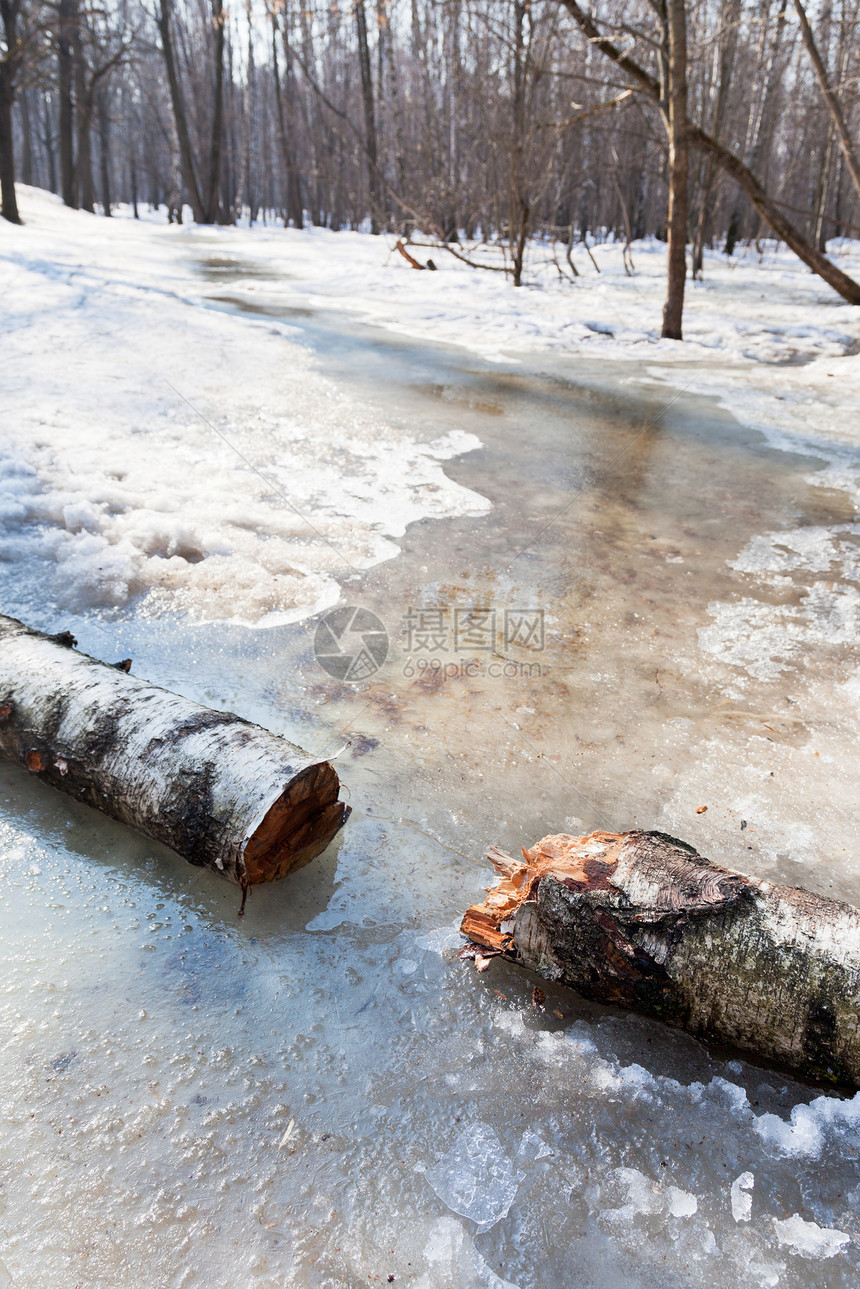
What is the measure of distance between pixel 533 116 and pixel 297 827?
1410 centimetres

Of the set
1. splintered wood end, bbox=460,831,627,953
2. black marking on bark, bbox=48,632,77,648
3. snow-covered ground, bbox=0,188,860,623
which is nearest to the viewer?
splintered wood end, bbox=460,831,627,953

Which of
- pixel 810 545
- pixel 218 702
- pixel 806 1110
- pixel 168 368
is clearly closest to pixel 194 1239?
pixel 806 1110

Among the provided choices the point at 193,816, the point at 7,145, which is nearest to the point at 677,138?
the point at 193,816

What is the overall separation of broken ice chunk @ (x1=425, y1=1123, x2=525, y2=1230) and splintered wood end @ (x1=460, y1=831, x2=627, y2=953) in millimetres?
409

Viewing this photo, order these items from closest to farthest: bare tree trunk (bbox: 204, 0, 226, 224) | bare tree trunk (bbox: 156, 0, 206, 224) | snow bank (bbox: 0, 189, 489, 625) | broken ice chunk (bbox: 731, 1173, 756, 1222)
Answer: broken ice chunk (bbox: 731, 1173, 756, 1222) → snow bank (bbox: 0, 189, 489, 625) → bare tree trunk (bbox: 156, 0, 206, 224) → bare tree trunk (bbox: 204, 0, 226, 224)

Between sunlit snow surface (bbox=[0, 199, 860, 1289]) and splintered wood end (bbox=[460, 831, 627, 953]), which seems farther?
splintered wood end (bbox=[460, 831, 627, 953])

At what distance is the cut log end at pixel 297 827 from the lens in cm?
182

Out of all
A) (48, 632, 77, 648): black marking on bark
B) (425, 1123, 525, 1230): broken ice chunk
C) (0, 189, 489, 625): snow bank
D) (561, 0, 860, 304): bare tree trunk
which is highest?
(561, 0, 860, 304): bare tree trunk

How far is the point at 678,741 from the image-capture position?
2461 mm

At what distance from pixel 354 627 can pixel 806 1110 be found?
2.14 m

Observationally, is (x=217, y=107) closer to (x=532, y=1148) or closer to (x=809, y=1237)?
(x=532, y=1148)

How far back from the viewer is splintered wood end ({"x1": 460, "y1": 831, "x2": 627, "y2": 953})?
165cm

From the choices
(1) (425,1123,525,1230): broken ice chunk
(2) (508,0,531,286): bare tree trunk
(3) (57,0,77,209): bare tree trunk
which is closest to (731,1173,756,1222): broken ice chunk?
A: (1) (425,1123,525,1230): broken ice chunk

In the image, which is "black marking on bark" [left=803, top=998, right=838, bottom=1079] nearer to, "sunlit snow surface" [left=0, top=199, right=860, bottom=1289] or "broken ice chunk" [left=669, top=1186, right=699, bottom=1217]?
"sunlit snow surface" [left=0, top=199, right=860, bottom=1289]
